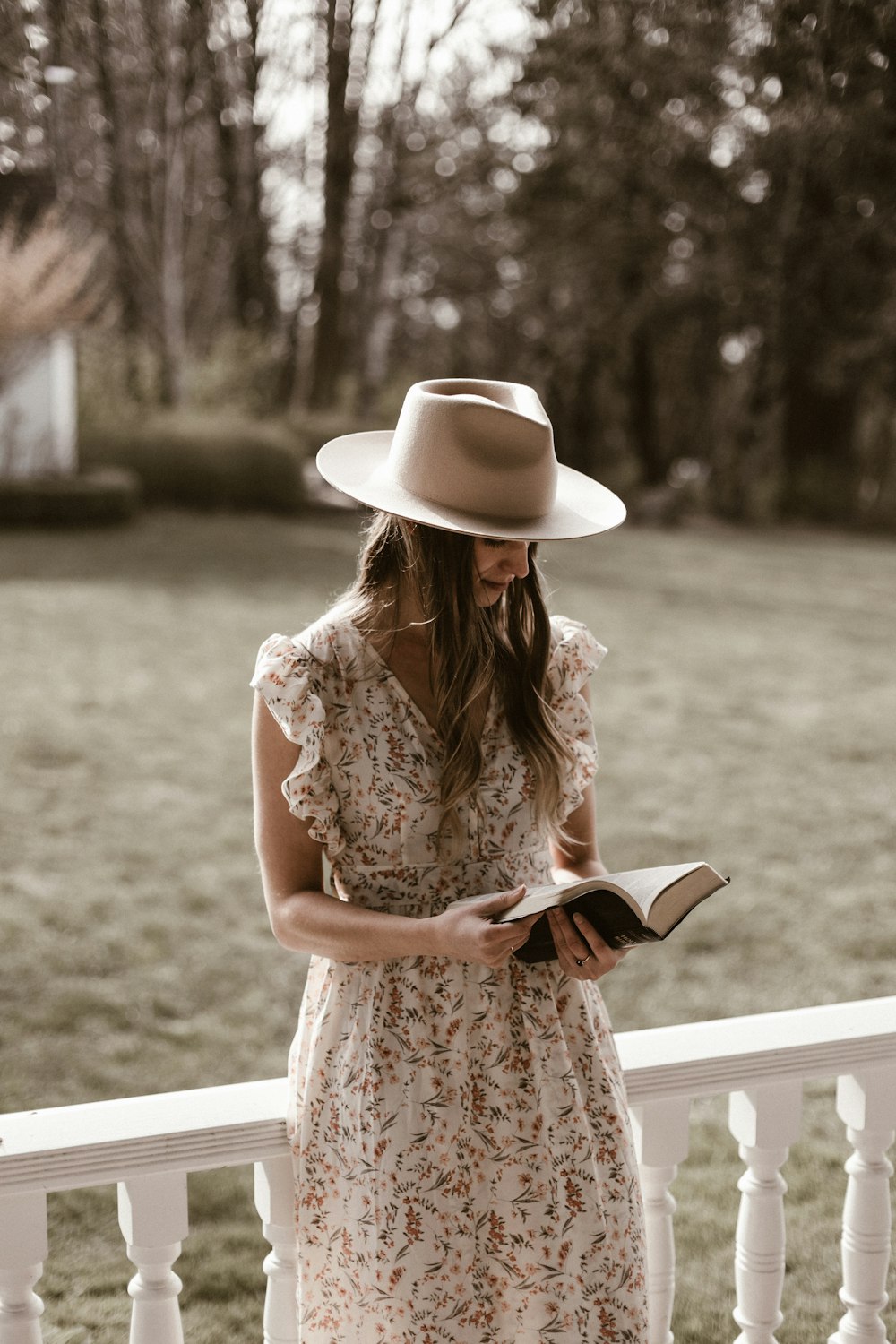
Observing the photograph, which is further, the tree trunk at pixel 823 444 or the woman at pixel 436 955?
the tree trunk at pixel 823 444

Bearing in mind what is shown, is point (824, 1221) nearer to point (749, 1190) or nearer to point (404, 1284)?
point (749, 1190)

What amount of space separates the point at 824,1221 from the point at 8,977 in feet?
5.89

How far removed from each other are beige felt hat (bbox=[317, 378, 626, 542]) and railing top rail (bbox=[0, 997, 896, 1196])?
0.47 meters

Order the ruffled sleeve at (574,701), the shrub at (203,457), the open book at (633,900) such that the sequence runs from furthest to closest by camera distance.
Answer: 1. the shrub at (203,457)
2. the ruffled sleeve at (574,701)
3. the open book at (633,900)

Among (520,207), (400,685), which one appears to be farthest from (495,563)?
(520,207)

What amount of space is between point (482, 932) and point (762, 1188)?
49 cm

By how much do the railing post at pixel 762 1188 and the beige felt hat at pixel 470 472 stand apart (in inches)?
21.8

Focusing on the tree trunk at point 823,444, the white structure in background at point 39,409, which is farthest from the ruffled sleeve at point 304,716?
the tree trunk at point 823,444

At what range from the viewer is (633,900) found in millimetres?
793

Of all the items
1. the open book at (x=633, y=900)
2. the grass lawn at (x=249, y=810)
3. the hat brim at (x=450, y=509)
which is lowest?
the grass lawn at (x=249, y=810)

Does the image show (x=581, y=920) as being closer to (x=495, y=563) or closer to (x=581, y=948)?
(x=581, y=948)

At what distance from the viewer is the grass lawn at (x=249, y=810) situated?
2213 mm

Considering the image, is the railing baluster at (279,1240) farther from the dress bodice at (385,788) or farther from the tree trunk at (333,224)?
the tree trunk at (333,224)

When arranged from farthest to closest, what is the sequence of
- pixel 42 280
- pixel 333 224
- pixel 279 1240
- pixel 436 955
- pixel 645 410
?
pixel 645 410 → pixel 333 224 → pixel 42 280 → pixel 279 1240 → pixel 436 955
